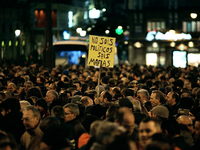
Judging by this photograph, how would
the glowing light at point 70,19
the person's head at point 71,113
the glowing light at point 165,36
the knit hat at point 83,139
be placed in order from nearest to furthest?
the knit hat at point 83,139 → the person's head at point 71,113 → the glowing light at point 165,36 → the glowing light at point 70,19

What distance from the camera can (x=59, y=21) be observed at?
2758 inches

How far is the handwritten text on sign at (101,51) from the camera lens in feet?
34.6

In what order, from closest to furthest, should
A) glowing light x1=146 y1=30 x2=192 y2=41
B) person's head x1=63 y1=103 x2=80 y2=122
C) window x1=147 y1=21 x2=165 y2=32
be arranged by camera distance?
person's head x1=63 y1=103 x2=80 y2=122
glowing light x1=146 y1=30 x2=192 y2=41
window x1=147 y1=21 x2=165 y2=32

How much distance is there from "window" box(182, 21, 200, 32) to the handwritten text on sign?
1551 inches

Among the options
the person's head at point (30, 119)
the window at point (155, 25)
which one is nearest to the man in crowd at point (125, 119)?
the person's head at point (30, 119)

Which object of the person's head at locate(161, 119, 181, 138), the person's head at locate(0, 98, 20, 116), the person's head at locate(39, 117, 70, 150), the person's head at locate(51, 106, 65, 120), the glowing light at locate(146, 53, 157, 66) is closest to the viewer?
the person's head at locate(39, 117, 70, 150)

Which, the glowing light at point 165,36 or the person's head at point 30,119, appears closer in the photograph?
the person's head at point 30,119

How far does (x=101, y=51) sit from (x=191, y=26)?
4015 centimetres

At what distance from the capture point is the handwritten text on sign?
34.6 feet

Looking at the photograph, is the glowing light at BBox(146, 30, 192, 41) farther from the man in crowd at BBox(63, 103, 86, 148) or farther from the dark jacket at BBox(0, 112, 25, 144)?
the dark jacket at BBox(0, 112, 25, 144)

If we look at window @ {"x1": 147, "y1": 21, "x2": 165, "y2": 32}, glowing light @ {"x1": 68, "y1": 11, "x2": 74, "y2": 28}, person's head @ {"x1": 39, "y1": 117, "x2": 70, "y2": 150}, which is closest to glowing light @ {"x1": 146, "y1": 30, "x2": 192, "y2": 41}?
window @ {"x1": 147, "y1": 21, "x2": 165, "y2": 32}

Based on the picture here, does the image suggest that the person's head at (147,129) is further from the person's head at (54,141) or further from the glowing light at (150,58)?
the glowing light at (150,58)

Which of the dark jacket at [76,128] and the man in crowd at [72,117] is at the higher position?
the man in crowd at [72,117]

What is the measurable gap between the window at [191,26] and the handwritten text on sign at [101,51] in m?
39.4
